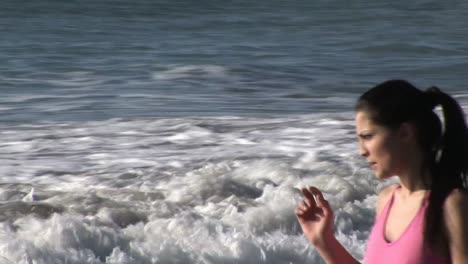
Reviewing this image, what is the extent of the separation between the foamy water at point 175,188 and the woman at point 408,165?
2.94 meters

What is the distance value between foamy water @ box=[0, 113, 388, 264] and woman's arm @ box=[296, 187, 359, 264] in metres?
2.87

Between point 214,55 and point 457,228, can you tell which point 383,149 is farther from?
point 214,55

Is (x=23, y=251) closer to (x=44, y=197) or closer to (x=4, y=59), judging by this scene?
(x=44, y=197)

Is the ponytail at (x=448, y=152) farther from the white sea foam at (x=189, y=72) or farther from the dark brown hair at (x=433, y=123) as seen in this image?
the white sea foam at (x=189, y=72)

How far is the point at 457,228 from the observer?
2.43 metres

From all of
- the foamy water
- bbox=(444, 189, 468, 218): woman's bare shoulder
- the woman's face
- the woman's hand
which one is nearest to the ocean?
the foamy water

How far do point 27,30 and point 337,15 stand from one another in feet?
18.9

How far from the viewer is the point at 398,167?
8.25ft

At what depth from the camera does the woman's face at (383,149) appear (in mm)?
2508

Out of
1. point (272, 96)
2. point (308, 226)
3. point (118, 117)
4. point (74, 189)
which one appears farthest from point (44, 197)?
point (272, 96)

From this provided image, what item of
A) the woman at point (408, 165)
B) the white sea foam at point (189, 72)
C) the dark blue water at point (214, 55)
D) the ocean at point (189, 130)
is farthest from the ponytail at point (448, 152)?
the white sea foam at point (189, 72)

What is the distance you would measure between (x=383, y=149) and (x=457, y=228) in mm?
212

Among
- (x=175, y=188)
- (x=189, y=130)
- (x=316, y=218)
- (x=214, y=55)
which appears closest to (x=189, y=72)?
(x=214, y=55)

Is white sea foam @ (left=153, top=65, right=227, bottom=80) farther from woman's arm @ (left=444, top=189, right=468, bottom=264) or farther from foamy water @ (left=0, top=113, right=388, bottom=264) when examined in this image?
Answer: woman's arm @ (left=444, top=189, right=468, bottom=264)
